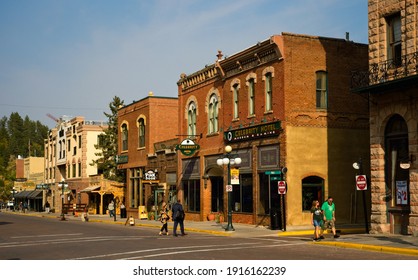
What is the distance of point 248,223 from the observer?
36281 mm

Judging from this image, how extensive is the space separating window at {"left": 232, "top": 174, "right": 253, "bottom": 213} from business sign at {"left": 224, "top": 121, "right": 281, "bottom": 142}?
2.42 metres

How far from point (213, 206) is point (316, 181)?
989cm

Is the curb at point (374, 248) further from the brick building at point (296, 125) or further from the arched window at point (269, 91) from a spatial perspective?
the arched window at point (269, 91)

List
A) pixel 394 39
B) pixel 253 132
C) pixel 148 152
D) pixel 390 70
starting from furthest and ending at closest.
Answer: pixel 148 152 → pixel 253 132 → pixel 394 39 → pixel 390 70

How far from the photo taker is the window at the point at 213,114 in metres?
41.2

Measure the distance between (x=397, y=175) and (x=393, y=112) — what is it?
277 cm

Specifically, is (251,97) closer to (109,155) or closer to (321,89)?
(321,89)

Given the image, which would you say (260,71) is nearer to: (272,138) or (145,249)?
(272,138)

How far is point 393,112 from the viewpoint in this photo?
1032 inches

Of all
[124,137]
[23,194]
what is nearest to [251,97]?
[124,137]

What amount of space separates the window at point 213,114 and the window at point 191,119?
9.20 feet

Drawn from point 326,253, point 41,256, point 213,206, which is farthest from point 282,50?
point 41,256

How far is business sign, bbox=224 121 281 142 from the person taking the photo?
111 ft

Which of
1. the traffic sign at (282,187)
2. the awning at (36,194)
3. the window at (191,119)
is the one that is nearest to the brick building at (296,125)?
the traffic sign at (282,187)
